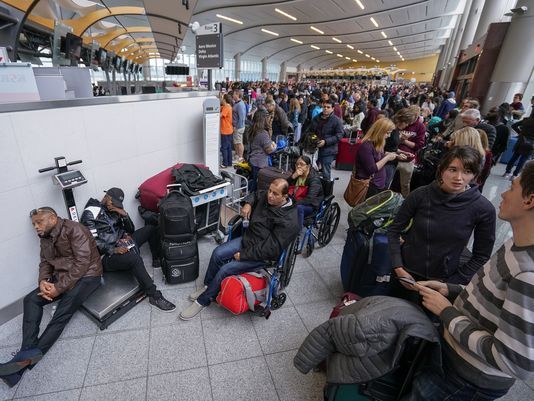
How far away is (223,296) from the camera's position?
230 cm

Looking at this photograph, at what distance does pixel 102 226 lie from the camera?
257 cm

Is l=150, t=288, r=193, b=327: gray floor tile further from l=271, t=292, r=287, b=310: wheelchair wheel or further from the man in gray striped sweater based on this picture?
the man in gray striped sweater

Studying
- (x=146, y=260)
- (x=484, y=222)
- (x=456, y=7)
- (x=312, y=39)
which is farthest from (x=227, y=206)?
(x=312, y=39)

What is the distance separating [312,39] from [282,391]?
34517 mm

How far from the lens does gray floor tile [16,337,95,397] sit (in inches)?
74.3

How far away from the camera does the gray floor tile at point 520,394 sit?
75.3 inches

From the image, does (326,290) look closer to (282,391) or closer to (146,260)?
(282,391)

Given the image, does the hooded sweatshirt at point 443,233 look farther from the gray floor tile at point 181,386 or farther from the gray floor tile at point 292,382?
the gray floor tile at point 181,386

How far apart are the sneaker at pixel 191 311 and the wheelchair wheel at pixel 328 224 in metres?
1.84

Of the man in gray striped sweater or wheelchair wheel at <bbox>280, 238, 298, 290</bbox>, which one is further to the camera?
wheelchair wheel at <bbox>280, 238, 298, 290</bbox>

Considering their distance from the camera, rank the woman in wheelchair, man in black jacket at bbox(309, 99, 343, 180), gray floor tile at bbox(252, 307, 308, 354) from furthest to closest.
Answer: man in black jacket at bbox(309, 99, 343, 180)
the woman in wheelchair
gray floor tile at bbox(252, 307, 308, 354)

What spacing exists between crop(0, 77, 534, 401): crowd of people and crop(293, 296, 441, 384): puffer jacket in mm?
112

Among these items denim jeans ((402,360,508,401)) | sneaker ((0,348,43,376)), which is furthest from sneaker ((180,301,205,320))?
denim jeans ((402,360,508,401))

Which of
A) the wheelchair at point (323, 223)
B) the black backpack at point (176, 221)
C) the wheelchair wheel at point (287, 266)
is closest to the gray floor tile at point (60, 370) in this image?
the black backpack at point (176, 221)
